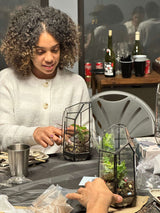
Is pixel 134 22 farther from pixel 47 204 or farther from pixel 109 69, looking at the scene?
pixel 47 204

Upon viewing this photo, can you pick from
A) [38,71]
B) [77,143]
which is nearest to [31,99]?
[38,71]

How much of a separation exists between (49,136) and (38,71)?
0.58m

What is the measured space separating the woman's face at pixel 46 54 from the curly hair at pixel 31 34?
0.02 meters

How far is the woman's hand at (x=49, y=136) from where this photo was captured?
1.78m

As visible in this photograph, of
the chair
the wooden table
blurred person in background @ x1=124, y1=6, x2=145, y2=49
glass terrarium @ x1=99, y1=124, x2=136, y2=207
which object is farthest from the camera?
blurred person in background @ x1=124, y1=6, x2=145, y2=49

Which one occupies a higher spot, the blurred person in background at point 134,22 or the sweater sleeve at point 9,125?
the blurred person in background at point 134,22

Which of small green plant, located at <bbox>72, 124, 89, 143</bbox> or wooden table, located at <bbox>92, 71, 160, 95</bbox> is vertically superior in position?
wooden table, located at <bbox>92, 71, 160, 95</bbox>

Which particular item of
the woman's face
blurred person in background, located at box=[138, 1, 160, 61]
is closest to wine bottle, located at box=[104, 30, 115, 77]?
blurred person in background, located at box=[138, 1, 160, 61]

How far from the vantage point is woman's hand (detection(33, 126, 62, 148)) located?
178 cm

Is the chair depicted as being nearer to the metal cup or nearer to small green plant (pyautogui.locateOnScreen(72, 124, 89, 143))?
Answer: small green plant (pyautogui.locateOnScreen(72, 124, 89, 143))

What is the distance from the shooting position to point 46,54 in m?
2.12

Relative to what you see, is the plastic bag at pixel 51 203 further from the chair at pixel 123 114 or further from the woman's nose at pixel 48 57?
the chair at pixel 123 114

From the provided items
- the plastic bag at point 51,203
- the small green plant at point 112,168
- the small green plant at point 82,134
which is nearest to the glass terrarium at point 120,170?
the small green plant at point 112,168

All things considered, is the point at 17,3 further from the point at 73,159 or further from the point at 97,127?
the point at 73,159
